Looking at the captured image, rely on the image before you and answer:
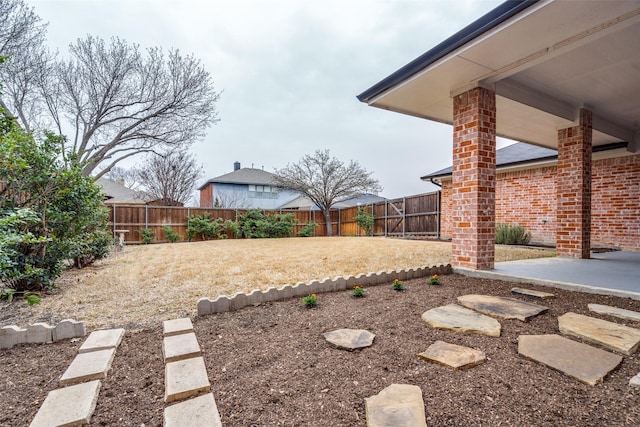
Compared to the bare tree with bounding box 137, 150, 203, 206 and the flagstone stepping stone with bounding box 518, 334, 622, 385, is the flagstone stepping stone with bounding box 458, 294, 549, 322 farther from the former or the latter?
the bare tree with bounding box 137, 150, 203, 206

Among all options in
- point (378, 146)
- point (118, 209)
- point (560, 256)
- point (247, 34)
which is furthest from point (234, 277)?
point (378, 146)

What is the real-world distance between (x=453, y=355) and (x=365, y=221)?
1193 cm

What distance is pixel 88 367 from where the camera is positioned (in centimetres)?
143

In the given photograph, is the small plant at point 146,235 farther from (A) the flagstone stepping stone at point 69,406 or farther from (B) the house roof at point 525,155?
(A) the flagstone stepping stone at point 69,406

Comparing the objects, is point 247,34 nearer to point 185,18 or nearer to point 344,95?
point 185,18

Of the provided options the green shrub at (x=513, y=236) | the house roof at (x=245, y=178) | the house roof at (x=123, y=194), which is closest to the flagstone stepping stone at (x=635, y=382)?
the green shrub at (x=513, y=236)

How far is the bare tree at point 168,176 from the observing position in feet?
56.9

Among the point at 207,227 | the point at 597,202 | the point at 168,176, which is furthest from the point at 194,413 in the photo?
the point at 168,176

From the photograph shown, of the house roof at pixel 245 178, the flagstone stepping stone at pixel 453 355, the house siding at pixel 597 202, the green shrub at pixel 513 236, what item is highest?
the house roof at pixel 245 178

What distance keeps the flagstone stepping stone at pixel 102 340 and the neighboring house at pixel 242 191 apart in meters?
20.0

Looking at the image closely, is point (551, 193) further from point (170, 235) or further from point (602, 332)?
point (170, 235)

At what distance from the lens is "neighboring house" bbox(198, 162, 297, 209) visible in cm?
2286

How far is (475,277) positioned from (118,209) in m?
12.2

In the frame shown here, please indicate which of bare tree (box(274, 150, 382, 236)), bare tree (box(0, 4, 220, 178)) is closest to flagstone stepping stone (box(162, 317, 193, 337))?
bare tree (box(0, 4, 220, 178))
